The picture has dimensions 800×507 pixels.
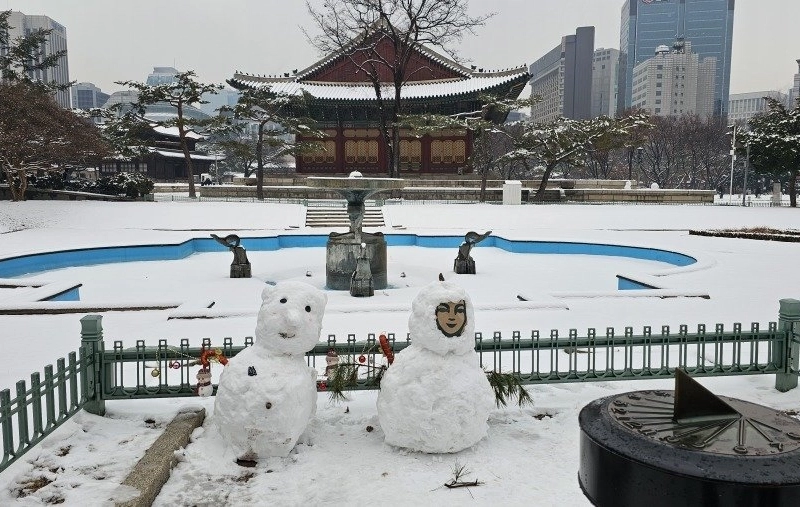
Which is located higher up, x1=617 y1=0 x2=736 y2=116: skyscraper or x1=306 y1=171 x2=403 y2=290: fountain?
x1=617 y1=0 x2=736 y2=116: skyscraper

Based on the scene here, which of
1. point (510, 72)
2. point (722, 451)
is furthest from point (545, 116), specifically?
point (722, 451)

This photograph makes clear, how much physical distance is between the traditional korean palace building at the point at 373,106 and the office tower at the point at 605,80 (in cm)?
12550

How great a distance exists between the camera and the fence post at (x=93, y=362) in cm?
538

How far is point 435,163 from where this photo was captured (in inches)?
1533

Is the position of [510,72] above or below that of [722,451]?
above

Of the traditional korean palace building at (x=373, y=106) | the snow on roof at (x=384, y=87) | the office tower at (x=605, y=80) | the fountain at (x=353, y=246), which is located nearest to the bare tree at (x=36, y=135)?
the snow on roof at (x=384, y=87)

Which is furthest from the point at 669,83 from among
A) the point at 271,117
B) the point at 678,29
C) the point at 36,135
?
the point at 36,135

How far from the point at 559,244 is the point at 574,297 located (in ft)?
31.5

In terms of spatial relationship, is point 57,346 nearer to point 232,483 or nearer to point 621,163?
point 232,483

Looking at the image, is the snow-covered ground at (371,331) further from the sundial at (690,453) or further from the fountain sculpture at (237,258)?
the sundial at (690,453)

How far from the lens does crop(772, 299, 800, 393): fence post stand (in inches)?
246

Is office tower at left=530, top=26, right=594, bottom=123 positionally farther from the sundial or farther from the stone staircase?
the sundial

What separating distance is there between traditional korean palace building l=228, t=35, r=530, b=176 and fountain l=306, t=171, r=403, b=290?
25.1 m

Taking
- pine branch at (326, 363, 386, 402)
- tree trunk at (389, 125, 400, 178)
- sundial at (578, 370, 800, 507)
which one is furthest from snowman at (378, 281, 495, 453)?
tree trunk at (389, 125, 400, 178)
